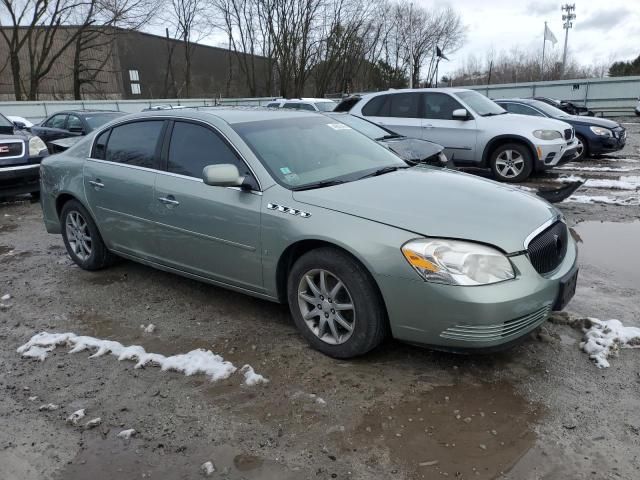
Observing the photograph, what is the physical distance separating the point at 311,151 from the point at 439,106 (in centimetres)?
644

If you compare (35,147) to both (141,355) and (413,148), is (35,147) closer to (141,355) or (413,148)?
(413,148)

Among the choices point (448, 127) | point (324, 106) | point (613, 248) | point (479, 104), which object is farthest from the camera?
point (324, 106)

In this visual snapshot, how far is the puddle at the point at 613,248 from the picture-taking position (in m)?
4.84

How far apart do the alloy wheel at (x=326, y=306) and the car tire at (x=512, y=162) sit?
7.05m

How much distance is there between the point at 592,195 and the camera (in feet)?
27.4

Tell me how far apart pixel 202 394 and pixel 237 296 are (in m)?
1.47

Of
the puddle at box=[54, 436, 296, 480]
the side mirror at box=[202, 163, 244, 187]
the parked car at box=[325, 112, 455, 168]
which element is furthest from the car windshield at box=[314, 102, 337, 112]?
the puddle at box=[54, 436, 296, 480]

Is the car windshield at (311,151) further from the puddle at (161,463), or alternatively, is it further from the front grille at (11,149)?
the front grille at (11,149)

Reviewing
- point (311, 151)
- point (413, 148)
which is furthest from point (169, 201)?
point (413, 148)

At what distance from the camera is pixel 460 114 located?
9258 mm

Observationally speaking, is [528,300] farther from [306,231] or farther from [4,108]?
[4,108]

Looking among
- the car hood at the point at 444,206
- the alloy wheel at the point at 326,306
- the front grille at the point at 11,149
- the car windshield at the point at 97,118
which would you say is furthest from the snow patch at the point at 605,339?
the car windshield at the point at 97,118

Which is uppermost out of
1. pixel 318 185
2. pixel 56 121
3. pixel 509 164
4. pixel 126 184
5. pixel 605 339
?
pixel 56 121

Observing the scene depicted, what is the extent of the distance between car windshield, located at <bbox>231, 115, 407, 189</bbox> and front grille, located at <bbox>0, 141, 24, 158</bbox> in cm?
641
